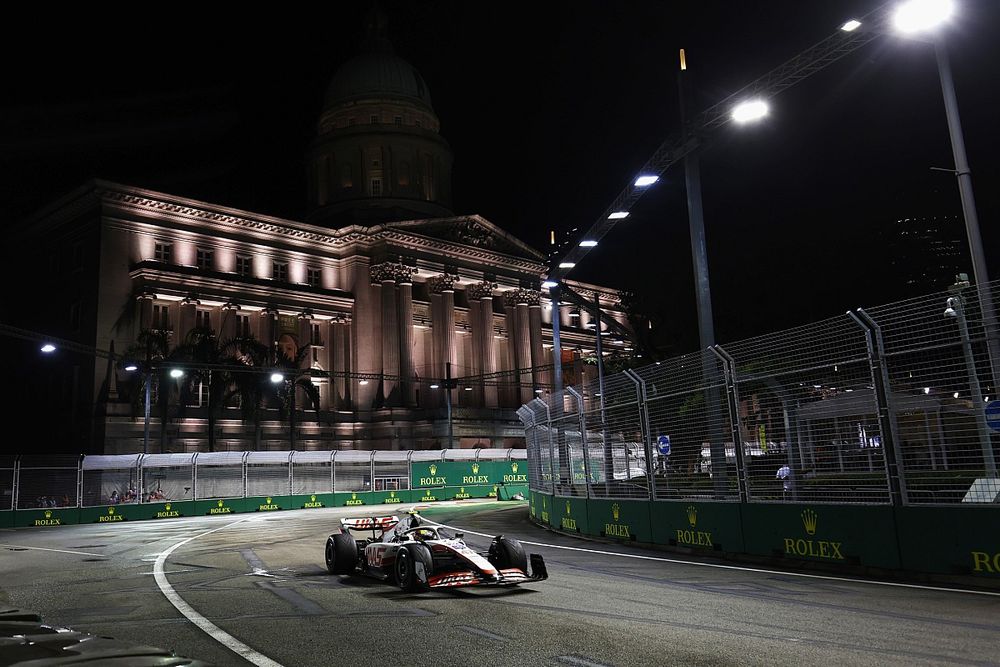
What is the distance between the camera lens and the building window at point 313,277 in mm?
71062

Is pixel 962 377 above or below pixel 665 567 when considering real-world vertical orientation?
above

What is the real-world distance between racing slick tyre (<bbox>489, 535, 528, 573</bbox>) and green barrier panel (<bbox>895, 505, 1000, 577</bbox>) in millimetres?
5276

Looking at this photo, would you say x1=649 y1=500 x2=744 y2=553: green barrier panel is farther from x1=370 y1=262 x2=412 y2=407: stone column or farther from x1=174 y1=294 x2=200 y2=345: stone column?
x1=370 y1=262 x2=412 y2=407: stone column

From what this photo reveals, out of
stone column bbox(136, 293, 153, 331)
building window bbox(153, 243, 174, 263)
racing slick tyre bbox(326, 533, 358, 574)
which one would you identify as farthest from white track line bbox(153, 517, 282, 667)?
building window bbox(153, 243, 174, 263)

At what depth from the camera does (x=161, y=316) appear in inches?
2333

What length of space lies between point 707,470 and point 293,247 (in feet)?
192

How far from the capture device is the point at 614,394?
61.2ft

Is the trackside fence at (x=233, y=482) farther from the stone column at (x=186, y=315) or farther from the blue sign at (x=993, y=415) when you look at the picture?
the blue sign at (x=993, y=415)

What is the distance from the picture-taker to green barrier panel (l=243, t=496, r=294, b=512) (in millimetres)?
40287

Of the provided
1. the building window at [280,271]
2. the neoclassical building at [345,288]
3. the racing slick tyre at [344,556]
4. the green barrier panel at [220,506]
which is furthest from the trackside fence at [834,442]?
the building window at [280,271]

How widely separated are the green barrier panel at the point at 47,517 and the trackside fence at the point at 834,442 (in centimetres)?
2626

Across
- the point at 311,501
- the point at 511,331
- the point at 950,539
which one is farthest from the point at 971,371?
the point at 511,331

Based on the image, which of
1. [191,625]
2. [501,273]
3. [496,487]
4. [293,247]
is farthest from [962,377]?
[501,273]

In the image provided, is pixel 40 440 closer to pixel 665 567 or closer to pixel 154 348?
pixel 154 348
